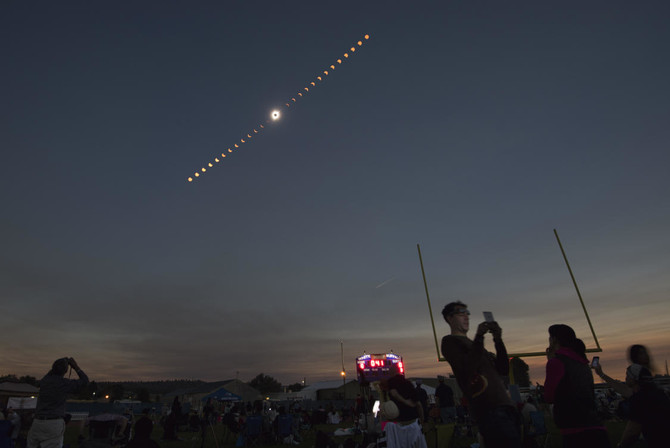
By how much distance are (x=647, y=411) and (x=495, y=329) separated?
280 centimetres

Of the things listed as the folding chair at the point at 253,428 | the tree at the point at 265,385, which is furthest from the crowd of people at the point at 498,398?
the tree at the point at 265,385

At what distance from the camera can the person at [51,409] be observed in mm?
5637

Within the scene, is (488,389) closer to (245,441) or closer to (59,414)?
(59,414)

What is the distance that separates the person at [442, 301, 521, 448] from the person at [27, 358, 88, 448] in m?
6.16

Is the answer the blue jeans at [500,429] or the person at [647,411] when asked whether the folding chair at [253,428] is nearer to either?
the person at [647,411]

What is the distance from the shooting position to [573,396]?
353 cm

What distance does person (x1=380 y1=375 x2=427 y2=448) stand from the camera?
578cm

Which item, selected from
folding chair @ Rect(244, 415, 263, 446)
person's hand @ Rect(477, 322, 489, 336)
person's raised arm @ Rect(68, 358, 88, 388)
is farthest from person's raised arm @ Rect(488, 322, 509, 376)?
folding chair @ Rect(244, 415, 263, 446)

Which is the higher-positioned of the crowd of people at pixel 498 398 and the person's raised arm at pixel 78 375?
the person's raised arm at pixel 78 375

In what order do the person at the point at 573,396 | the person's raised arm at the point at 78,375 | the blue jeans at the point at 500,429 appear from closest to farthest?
the blue jeans at the point at 500,429
the person at the point at 573,396
the person's raised arm at the point at 78,375

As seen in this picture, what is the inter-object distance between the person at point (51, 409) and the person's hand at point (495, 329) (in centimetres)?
653

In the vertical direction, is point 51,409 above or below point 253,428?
above

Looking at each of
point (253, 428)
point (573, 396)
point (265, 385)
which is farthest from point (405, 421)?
point (265, 385)

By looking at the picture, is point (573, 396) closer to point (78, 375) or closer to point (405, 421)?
point (405, 421)
